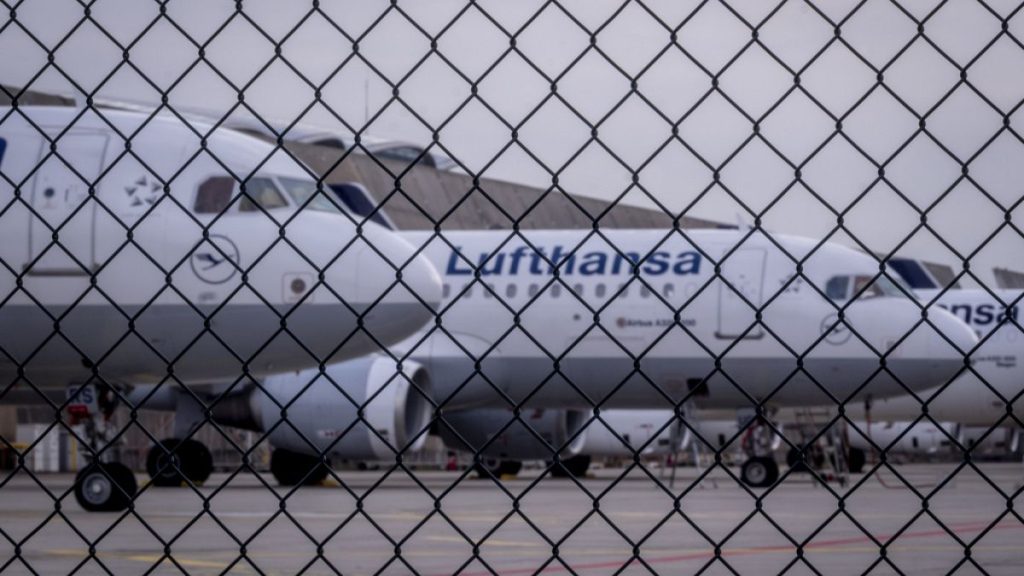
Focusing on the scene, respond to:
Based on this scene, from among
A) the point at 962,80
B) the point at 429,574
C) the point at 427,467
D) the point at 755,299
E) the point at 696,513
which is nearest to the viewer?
the point at 962,80

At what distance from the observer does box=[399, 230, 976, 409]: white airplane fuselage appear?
1939 cm

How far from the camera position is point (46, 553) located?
8016 mm

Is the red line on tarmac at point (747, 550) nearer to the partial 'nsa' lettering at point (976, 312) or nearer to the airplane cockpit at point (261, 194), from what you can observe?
the airplane cockpit at point (261, 194)

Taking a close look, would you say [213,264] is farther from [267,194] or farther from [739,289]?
[739,289]

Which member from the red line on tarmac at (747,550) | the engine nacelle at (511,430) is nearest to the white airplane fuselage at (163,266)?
the red line on tarmac at (747,550)

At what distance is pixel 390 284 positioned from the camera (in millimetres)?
13062

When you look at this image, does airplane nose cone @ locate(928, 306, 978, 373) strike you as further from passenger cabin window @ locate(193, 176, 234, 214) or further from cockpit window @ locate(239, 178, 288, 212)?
passenger cabin window @ locate(193, 176, 234, 214)

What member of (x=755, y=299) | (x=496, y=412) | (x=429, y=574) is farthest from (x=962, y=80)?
(x=496, y=412)

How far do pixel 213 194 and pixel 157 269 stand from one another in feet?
6.19

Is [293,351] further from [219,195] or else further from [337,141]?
[337,141]

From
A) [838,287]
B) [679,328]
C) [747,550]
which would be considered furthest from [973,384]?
[747,550]

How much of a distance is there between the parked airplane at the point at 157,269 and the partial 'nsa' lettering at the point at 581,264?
225 inches

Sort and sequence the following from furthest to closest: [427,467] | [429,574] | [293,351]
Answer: [427,467]
[293,351]
[429,574]

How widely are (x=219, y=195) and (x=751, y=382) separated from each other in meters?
7.77
